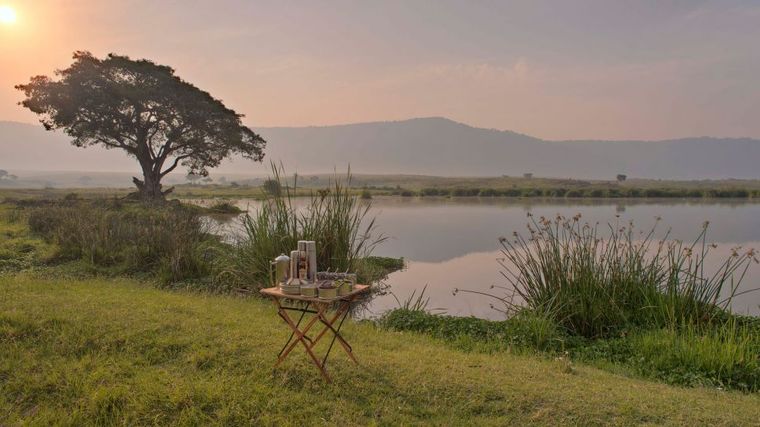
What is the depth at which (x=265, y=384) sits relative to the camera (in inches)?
155

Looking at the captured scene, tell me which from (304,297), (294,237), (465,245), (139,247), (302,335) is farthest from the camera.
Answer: (465,245)

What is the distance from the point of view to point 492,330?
258 inches

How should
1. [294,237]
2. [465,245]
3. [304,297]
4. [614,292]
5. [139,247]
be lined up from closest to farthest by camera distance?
1. [304,297]
2. [614,292]
3. [294,237]
4. [139,247]
5. [465,245]

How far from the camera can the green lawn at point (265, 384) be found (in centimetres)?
357

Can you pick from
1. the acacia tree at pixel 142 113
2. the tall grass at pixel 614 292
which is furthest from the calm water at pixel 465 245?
the acacia tree at pixel 142 113

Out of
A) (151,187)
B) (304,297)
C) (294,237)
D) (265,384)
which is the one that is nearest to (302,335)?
(304,297)

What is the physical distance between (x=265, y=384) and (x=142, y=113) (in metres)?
23.9

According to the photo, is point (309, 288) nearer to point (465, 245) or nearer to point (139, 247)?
point (139, 247)

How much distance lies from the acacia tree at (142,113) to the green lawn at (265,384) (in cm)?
2036

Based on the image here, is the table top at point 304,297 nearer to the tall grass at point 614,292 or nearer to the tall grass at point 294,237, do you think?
the tall grass at point 614,292

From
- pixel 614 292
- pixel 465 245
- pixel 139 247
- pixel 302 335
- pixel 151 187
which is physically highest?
pixel 151 187

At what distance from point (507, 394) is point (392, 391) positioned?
903mm


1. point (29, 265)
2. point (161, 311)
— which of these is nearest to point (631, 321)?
point (161, 311)

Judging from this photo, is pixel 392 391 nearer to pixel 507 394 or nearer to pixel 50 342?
pixel 507 394
